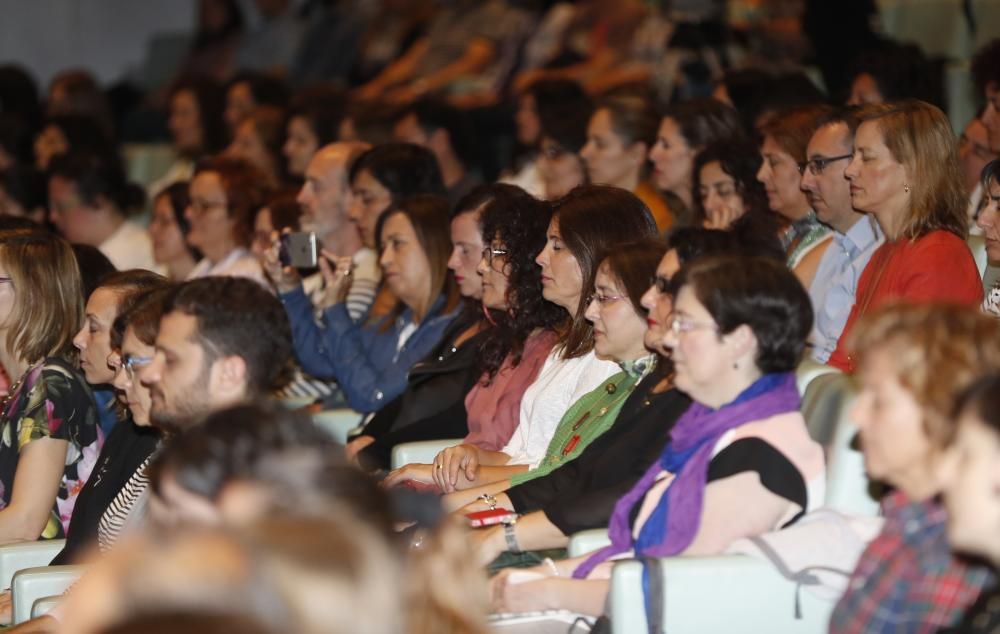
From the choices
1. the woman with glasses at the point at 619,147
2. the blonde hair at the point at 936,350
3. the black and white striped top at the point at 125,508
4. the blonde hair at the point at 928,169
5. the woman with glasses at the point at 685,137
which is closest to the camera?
the blonde hair at the point at 936,350

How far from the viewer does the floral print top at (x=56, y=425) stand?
10.5 ft

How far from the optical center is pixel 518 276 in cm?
346

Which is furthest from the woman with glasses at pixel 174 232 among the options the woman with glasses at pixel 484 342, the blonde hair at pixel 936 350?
the blonde hair at pixel 936 350

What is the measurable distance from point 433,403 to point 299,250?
73 cm

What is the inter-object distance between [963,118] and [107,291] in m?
3.48

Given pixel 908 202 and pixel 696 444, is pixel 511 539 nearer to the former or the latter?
pixel 696 444

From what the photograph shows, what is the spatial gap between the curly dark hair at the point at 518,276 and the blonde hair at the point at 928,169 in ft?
2.66

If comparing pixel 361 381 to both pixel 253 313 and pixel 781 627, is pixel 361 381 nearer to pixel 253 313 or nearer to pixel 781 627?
pixel 253 313

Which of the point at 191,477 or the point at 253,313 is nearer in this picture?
the point at 191,477

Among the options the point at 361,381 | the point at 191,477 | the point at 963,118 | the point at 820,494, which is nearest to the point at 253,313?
the point at 191,477

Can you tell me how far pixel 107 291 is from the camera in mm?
3164

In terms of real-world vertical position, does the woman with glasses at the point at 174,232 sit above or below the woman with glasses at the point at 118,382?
above

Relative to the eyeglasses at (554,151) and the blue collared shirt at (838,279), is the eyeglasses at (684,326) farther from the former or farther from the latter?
the eyeglasses at (554,151)

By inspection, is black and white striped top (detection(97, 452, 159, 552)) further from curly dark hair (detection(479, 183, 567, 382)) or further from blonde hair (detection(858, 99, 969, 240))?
blonde hair (detection(858, 99, 969, 240))
